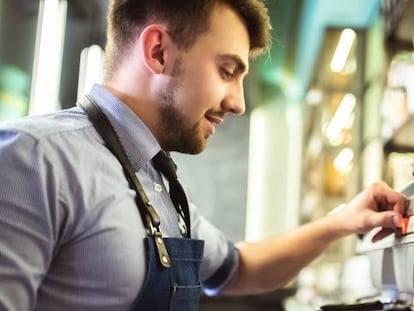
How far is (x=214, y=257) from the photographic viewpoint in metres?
1.67

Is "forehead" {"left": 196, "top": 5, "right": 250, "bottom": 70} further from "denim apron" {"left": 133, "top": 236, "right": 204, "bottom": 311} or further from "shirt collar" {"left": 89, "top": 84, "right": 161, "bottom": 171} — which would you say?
"denim apron" {"left": 133, "top": 236, "right": 204, "bottom": 311}

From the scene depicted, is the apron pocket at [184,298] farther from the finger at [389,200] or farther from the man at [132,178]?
the finger at [389,200]

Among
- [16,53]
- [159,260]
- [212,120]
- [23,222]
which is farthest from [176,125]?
[16,53]

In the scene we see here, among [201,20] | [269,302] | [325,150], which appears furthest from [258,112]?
[201,20]

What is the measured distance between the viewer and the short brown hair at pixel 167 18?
1345 millimetres

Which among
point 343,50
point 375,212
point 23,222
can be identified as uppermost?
point 343,50

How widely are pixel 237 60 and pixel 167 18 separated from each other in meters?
0.17

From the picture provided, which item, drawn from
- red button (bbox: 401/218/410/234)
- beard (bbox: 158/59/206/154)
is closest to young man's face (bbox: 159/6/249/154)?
beard (bbox: 158/59/206/154)

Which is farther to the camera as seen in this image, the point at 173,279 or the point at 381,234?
the point at 381,234

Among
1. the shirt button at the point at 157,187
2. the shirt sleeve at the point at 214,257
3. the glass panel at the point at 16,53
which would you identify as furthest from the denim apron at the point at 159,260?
the glass panel at the point at 16,53

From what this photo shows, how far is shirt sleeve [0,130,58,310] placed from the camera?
3.26ft

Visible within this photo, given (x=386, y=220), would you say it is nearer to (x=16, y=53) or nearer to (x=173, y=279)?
(x=173, y=279)

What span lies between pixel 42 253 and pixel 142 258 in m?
0.19

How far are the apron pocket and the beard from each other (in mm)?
297
